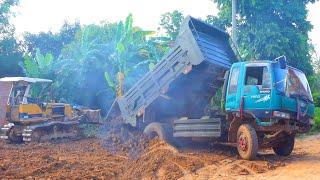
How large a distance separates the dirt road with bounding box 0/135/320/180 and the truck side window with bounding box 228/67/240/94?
1.62 metres

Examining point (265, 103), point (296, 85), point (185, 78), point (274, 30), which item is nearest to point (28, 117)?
point (185, 78)

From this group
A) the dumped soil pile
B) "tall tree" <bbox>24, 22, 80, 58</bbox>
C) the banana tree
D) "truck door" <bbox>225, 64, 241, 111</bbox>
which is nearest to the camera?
the dumped soil pile

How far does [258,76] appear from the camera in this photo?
9.00 m

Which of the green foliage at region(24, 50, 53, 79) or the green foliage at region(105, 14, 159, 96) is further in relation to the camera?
the green foliage at region(24, 50, 53, 79)

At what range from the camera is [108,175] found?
7.64 m

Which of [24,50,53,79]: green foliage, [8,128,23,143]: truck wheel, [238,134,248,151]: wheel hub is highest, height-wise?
[24,50,53,79]: green foliage

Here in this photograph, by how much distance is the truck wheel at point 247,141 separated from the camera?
28.3 feet

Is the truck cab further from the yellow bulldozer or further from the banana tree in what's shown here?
the banana tree

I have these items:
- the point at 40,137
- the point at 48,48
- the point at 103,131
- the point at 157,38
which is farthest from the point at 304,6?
the point at 48,48

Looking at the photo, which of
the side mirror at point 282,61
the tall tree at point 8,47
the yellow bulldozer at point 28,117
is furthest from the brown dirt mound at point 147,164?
the tall tree at point 8,47

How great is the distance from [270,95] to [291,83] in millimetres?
700

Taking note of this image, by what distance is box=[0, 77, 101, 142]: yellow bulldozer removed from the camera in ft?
48.8

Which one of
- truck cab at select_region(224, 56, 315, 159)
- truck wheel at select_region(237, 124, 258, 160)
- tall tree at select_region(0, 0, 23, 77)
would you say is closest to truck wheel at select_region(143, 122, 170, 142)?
truck cab at select_region(224, 56, 315, 159)

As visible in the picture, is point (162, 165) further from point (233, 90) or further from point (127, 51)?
point (127, 51)
